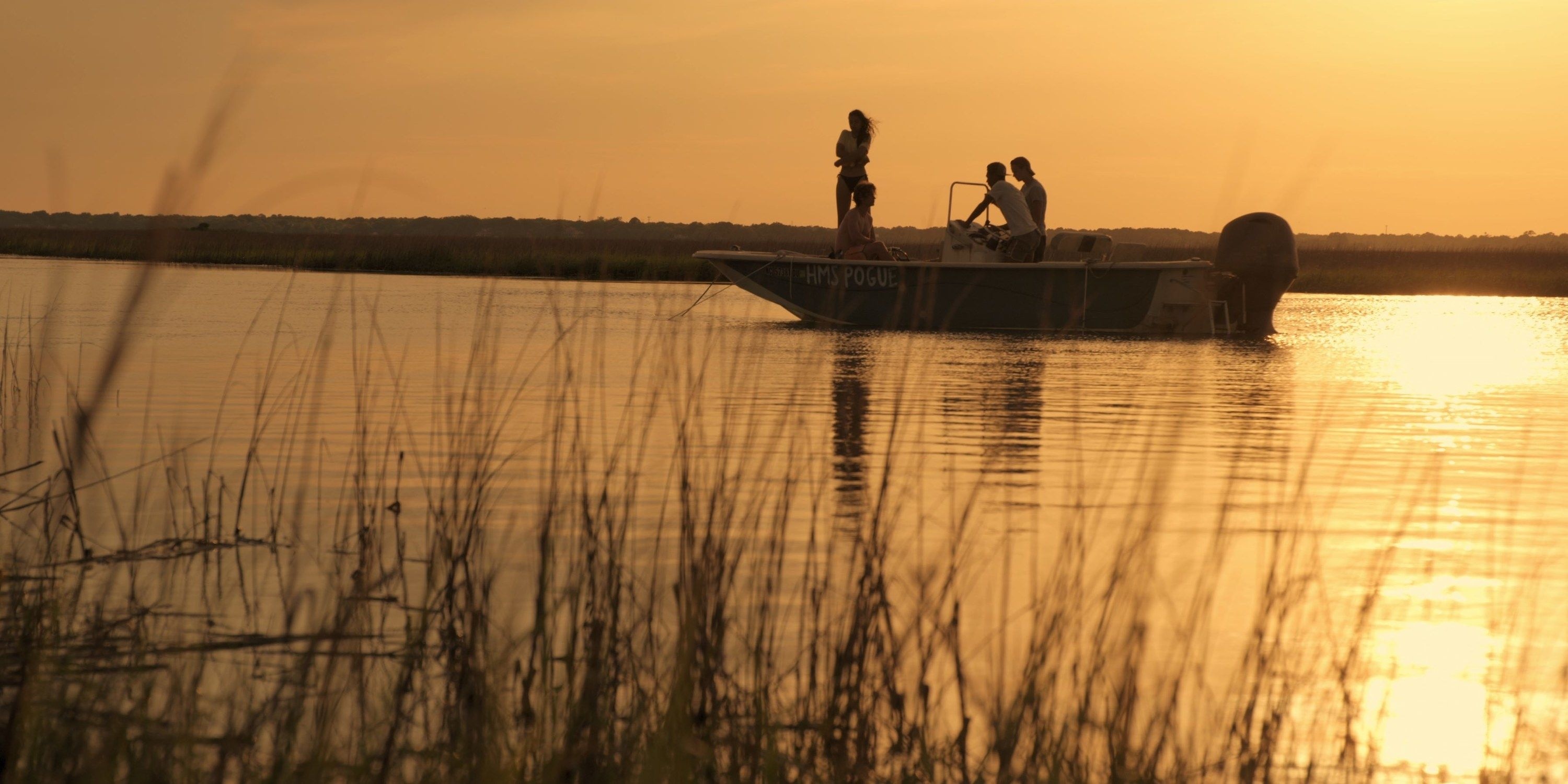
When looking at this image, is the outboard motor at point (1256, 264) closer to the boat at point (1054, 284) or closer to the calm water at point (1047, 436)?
the boat at point (1054, 284)

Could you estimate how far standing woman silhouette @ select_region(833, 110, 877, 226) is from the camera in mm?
17312

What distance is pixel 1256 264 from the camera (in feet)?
65.2

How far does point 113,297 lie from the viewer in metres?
20.8

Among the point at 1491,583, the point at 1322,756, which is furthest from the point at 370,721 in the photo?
the point at 1491,583

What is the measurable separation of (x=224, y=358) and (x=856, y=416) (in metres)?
6.16

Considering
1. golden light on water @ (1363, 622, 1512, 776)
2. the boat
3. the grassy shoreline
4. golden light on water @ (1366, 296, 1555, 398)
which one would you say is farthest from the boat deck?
golden light on water @ (1363, 622, 1512, 776)

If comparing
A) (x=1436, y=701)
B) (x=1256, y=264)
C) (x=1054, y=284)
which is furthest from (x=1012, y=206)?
(x=1436, y=701)

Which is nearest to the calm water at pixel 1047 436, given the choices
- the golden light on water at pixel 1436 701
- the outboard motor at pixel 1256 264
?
the golden light on water at pixel 1436 701

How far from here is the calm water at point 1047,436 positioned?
Answer: 4418 mm

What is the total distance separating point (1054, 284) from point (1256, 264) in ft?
10.8

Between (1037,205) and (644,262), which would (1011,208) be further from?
(644,262)

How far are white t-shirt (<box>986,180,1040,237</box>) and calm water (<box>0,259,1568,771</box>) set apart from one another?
1.32 meters

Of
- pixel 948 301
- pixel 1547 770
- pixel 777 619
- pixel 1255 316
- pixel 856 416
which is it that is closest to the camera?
pixel 1547 770

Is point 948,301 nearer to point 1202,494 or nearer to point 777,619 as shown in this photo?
point 1202,494
